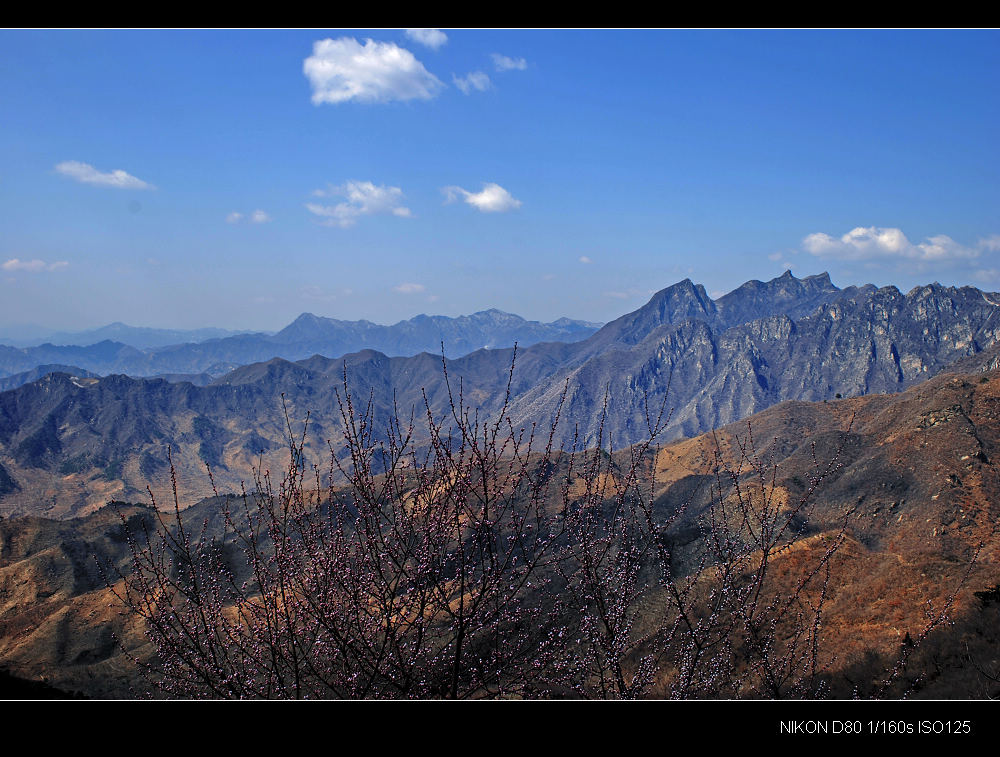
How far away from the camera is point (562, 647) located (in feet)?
31.8

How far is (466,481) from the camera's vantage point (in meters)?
6.87

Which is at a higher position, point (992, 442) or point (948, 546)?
point (992, 442)

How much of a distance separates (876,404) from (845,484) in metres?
39.4

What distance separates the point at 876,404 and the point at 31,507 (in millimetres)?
150761

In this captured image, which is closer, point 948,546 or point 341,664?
point 341,664
